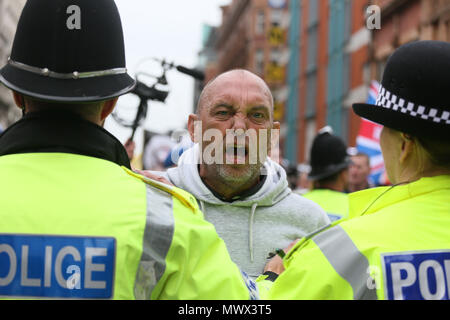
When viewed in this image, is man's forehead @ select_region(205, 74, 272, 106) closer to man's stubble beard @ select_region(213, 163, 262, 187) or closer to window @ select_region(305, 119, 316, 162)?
man's stubble beard @ select_region(213, 163, 262, 187)

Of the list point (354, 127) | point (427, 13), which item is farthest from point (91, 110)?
point (354, 127)

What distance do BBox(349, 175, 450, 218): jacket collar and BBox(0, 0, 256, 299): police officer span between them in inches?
23.4

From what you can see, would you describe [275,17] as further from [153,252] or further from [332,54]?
[153,252]

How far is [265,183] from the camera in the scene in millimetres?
3418

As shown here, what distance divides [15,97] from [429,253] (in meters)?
1.39

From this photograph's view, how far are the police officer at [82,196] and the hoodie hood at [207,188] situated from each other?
126 centimetres

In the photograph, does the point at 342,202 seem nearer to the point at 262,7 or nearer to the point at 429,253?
the point at 429,253

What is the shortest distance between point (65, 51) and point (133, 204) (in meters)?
0.50

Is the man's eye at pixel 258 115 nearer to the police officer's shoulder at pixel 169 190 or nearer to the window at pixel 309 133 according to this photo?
the police officer's shoulder at pixel 169 190

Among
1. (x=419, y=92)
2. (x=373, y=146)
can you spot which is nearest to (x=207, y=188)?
(x=419, y=92)

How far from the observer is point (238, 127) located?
10.7ft

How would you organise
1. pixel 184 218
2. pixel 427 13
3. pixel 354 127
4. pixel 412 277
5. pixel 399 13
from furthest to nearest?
pixel 354 127, pixel 399 13, pixel 427 13, pixel 412 277, pixel 184 218

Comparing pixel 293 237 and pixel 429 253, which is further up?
pixel 429 253

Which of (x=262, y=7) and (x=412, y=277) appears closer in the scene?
(x=412, y=277)
